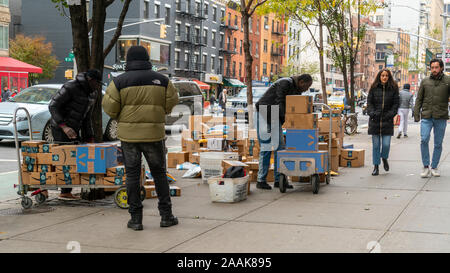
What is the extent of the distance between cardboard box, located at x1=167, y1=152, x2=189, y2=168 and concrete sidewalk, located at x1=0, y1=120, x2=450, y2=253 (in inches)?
106

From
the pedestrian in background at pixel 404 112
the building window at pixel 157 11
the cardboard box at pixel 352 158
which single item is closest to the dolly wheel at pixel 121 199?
the cardboard box at pixel 352 158

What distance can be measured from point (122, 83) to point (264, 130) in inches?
141

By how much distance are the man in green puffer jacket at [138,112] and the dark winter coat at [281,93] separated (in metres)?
3.13

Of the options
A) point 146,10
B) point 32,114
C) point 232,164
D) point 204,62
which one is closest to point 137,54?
point 232,164

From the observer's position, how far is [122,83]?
6.38 meters

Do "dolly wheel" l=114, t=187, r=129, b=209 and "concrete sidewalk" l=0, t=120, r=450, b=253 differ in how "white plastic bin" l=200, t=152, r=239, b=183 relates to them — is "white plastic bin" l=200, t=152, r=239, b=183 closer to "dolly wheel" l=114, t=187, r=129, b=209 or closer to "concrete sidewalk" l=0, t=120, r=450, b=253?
"concrete sidewalk" l=0, t=120, r=450, b=253

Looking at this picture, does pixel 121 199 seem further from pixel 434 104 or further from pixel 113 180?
pixel 434 104

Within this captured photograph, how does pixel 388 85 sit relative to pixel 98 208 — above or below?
above

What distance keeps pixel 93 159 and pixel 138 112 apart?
1.69m

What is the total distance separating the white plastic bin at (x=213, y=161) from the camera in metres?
9.80

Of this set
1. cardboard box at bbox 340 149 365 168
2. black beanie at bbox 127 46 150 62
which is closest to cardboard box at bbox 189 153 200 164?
cardboard box at bbox 340 149 365 168

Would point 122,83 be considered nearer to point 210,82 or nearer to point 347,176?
point 347,176

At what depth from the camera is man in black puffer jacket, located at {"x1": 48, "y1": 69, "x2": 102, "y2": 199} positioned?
317 inches

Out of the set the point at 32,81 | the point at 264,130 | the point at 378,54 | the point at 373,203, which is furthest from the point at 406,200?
the point at 378,54
